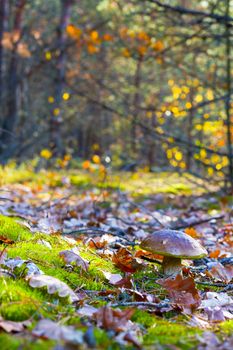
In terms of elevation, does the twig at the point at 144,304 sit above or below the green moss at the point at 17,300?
below

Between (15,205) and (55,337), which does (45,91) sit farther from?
(55,337)

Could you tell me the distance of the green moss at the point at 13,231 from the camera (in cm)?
346

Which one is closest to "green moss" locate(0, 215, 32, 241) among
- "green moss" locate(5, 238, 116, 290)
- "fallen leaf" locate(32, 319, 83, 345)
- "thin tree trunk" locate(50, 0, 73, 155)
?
"green moss" locate(5, 238, 116, 290)

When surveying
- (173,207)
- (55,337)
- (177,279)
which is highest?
(55,337)

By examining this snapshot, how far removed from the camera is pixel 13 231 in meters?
3.55

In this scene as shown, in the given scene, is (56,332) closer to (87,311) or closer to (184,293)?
(87,311)

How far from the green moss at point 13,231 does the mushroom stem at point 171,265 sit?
1.07 m

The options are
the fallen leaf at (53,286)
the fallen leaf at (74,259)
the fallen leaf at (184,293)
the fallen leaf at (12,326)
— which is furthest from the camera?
the fallen leaf at (74,259)

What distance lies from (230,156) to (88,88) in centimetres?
1893

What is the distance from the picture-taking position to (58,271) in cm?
284

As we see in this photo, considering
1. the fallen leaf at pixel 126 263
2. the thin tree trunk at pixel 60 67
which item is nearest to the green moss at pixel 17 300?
the fallen leaf at pixel 126 263

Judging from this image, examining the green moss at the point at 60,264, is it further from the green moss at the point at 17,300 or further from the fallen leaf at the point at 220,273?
the fallen leaf at the point at 220,273

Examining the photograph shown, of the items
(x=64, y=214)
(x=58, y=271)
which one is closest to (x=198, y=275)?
(x=58, y=271)

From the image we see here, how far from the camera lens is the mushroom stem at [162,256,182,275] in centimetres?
330
